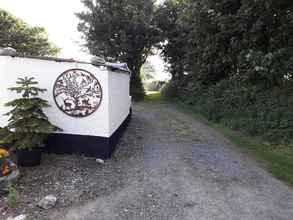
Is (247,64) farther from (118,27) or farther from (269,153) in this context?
(118,27)

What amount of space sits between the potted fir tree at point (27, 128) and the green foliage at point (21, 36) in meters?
15.9

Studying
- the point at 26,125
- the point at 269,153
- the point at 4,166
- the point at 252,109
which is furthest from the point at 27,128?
the point at 252,109

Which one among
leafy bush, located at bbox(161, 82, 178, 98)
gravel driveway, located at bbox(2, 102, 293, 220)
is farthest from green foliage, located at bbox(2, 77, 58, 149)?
leafy bush, located at bbox(161, 82, 178, 98)

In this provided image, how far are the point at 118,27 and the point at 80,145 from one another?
12.0 meters

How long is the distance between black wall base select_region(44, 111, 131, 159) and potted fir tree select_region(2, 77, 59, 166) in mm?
543

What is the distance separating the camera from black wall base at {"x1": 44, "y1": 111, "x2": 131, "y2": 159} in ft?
15.4

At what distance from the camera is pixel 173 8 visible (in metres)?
16.0

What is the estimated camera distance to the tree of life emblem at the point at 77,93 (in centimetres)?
457

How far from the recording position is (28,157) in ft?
13.4

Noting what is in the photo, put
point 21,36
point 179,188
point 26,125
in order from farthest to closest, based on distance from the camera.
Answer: point 21,36 < point 26,125 < point 179,188

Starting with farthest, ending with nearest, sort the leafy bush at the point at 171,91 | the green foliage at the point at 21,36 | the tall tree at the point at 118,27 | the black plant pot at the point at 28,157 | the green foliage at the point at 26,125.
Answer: the green foliage at the point at 21,36 < the leafy bush at the point at 171,91 < the tall tree at the point at 118,27 < the black plant pot at the point at 28,157 < the green foliage at the point at 26,125

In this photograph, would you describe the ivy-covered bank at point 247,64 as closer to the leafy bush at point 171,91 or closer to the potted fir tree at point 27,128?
the leafy bush at point 171,91

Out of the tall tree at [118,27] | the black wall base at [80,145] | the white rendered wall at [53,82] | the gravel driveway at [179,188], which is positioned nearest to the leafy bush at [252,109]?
the gravel driveway at [179,188]

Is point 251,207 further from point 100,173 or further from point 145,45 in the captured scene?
point 145,45
